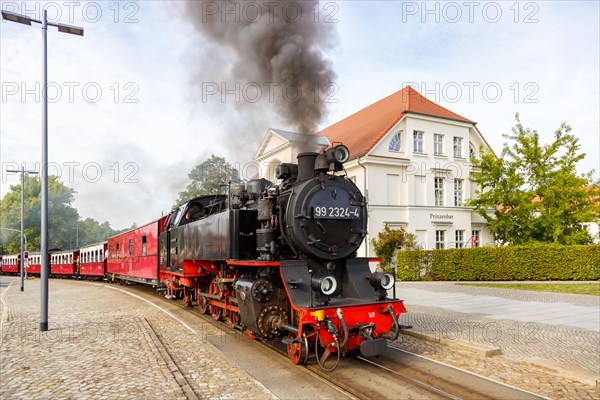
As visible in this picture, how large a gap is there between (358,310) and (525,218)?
63.8ft

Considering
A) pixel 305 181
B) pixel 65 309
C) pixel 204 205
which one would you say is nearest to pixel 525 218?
pixel 204 205

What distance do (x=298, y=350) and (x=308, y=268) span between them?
1264 mm

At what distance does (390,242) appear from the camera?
23.5 metres

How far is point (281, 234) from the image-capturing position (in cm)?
713

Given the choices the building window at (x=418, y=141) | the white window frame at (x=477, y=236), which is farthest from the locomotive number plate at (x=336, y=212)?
the white window frame at (x=477, y=236)

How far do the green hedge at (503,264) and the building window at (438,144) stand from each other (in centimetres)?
739

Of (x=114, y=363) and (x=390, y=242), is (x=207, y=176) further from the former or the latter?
(x=114, y=363)

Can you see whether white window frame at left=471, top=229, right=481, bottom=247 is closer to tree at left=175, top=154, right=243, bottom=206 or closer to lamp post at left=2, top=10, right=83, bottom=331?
lamp post at left=2, top=10, right=83, bottom=331

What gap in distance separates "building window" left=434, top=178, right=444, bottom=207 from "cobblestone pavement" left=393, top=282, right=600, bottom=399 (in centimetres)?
1537

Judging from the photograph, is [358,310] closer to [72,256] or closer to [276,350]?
[276,350]

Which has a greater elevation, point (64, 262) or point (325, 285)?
point (325, 285)

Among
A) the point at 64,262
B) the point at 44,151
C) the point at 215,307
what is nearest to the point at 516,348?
the point at 215,307

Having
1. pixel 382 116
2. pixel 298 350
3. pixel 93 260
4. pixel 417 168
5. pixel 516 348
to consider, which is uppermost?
pixel 382 116

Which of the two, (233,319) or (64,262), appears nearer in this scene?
(233,319)
